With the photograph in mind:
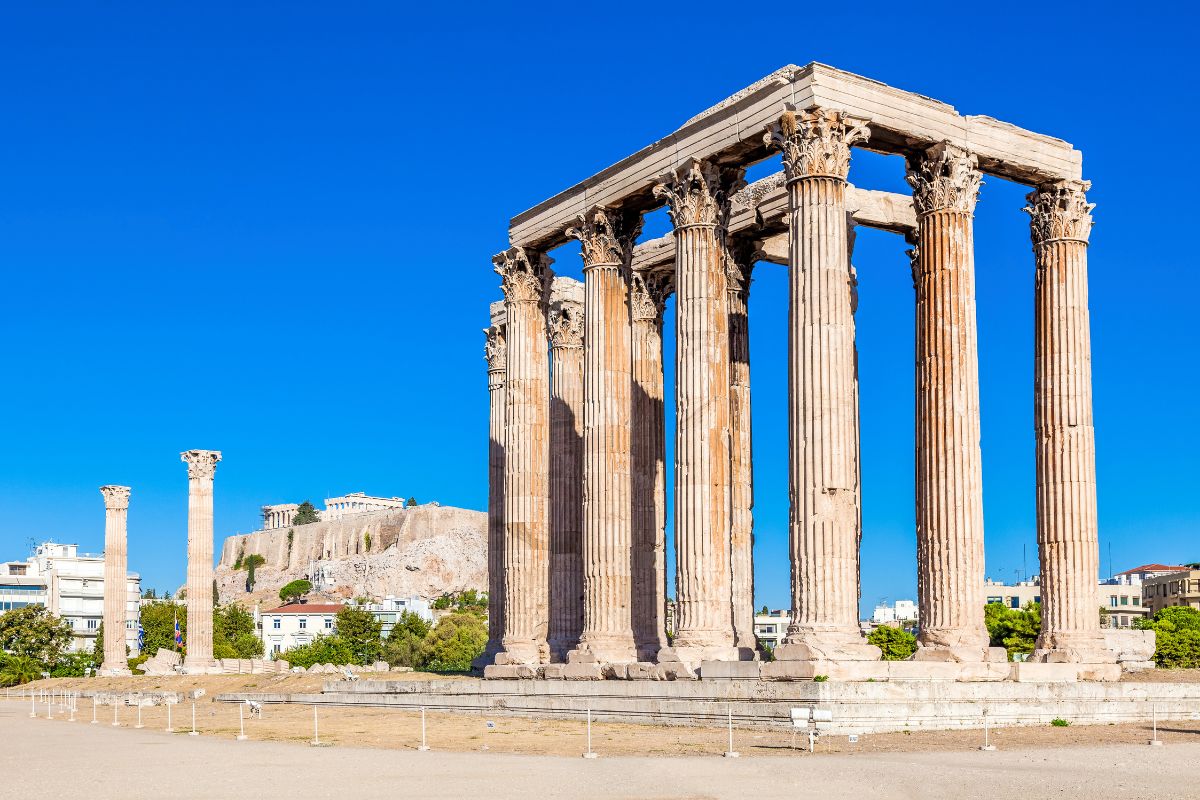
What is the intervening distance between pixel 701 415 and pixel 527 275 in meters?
12.8

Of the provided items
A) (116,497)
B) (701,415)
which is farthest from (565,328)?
(116,497)

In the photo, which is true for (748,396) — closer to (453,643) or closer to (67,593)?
(453,643)

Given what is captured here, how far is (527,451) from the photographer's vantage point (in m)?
52.4

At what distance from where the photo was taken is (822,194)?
37.8 meters

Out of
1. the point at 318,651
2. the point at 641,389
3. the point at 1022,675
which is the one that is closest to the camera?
the point at 1022,675

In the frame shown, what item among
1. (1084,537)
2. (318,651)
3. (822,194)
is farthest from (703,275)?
(318,651)

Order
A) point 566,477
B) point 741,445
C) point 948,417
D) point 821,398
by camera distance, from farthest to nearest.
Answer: point 566,477 < point 741,445 < point 948,417 < point 821,398

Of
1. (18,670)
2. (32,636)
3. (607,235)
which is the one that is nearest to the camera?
(607,235)

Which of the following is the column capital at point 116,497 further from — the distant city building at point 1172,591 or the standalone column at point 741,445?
the distant city building at point 1172,591

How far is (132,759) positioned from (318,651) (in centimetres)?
12176

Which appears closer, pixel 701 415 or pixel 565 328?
pixel 701 415

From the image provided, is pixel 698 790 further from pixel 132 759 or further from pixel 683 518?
pixel 683 518

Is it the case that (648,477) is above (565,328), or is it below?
below

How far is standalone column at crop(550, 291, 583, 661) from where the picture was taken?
50719 mm
